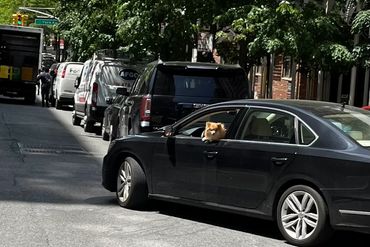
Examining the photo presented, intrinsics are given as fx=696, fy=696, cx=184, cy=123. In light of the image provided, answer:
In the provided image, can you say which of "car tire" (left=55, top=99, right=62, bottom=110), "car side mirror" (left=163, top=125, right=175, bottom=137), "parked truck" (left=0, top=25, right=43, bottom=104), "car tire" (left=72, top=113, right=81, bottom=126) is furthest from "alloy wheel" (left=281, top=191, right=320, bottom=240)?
"parked truck" (left=0, top=25, right=43, bottom=104)

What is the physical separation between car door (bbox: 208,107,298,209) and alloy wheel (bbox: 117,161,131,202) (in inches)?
53.5

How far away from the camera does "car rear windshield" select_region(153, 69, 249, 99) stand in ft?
38.3

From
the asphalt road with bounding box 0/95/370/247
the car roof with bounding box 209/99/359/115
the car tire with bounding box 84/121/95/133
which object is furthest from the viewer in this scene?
the car tire with bounding box 84/121/95/133

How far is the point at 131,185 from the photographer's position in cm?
859

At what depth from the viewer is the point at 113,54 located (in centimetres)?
2267

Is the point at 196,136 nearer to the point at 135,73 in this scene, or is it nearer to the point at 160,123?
the point at 160,123

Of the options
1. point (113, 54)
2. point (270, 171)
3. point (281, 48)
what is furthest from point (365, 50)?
point (113, 54)

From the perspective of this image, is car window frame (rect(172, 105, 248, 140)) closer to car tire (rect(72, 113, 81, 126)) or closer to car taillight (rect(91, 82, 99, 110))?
car taillight (rect(91, 82, 99, 110))

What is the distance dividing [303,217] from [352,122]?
1.13 meters

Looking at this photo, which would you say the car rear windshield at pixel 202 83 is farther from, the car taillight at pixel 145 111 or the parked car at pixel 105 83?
the parked car at pixel 105 83

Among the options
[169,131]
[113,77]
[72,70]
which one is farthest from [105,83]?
[72,70]

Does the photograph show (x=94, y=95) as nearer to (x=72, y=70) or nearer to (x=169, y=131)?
(x=169, y=131)

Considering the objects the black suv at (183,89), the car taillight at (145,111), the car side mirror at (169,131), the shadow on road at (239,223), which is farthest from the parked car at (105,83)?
the car side mirror at (169,131)

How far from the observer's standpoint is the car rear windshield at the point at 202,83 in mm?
11688
